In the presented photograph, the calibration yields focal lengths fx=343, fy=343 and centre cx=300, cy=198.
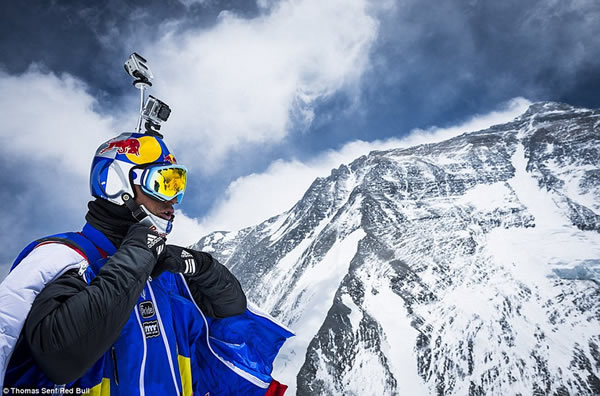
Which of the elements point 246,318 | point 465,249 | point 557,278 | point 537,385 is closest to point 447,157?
point 465,249

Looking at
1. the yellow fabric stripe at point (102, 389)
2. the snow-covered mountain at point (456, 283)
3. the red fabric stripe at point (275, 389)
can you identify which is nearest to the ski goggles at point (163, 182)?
the yellow fabric stripe at point (102, 389)

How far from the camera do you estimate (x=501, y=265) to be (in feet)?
359

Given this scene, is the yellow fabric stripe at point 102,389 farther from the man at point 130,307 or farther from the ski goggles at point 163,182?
the ski goggles at point 163,182

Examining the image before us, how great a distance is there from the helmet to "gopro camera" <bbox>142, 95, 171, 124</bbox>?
0.39 meters

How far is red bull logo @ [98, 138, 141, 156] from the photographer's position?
3611 mm

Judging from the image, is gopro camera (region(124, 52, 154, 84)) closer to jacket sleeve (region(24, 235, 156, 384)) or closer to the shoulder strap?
the shoulder strap

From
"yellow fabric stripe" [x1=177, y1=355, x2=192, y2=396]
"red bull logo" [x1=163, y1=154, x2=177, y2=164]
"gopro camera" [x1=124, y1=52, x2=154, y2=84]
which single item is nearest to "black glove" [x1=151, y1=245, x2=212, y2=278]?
"yellow fabric stripe" [x1=177, y1=355, x2=192, y2=396]

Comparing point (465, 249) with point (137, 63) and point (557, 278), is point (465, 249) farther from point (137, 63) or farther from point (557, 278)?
point (137, 63)

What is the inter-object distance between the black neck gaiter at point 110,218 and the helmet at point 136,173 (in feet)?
0.19

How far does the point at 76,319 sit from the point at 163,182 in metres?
1.90

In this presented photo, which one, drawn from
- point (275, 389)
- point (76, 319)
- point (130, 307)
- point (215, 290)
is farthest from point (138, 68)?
point (275, 389)

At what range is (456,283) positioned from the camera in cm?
10781

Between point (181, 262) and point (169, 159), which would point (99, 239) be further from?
point (169, 159)

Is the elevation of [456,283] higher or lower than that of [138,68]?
higher
